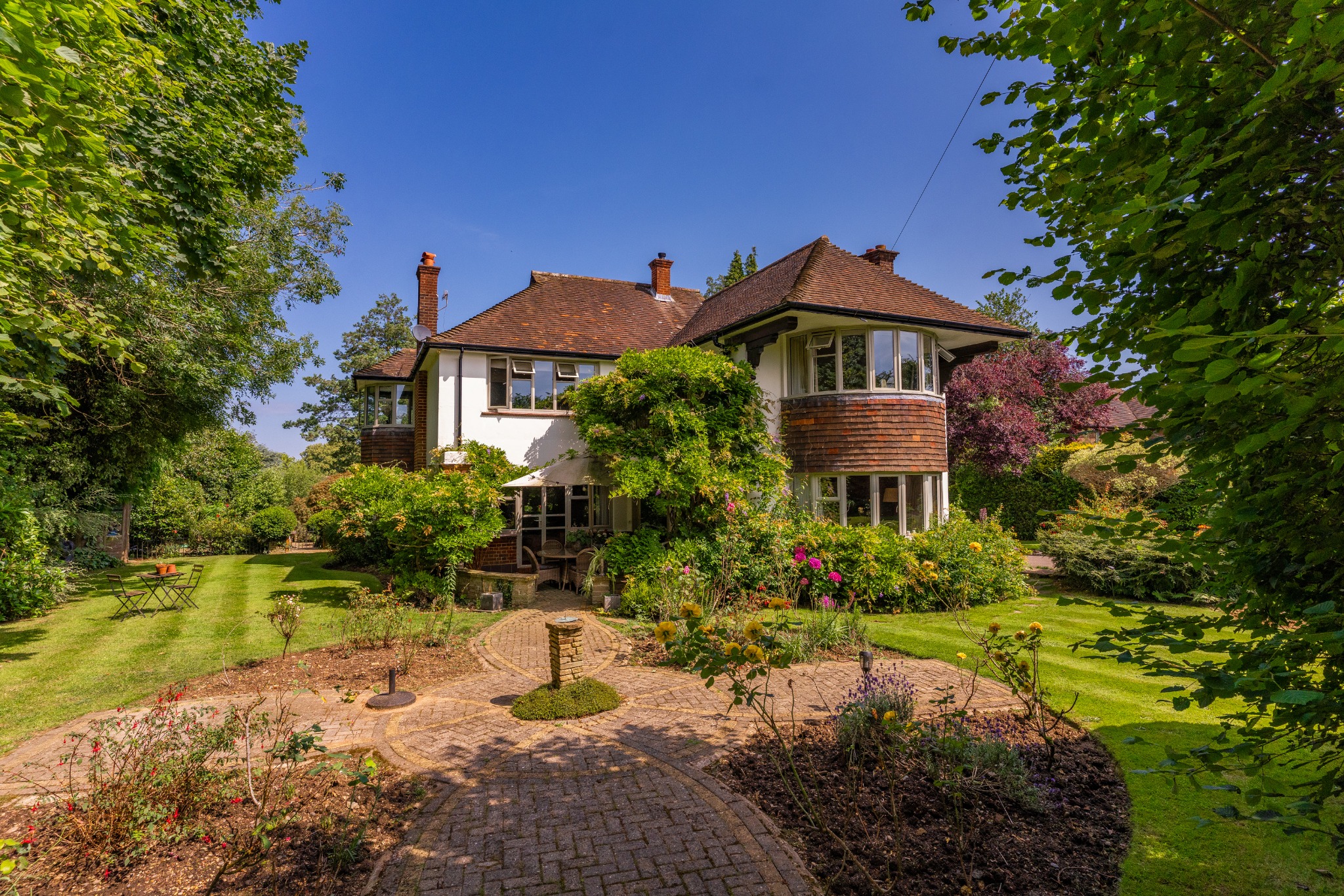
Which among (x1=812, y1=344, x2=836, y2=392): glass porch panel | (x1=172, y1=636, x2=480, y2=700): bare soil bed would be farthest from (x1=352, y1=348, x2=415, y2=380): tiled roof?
(x1=812, y1=344, x2=836, y2=392): glass porch panel

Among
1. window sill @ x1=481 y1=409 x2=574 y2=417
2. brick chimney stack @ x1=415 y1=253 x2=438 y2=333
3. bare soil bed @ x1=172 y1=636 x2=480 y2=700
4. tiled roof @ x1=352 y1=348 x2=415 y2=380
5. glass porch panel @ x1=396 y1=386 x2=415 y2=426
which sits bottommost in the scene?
bare soil bed @ x1=172 y1=636 x2=480 y2=700

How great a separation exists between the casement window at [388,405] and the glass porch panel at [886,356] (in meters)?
18.8

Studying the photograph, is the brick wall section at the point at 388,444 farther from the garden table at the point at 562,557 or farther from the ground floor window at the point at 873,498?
the ground floor window at the point at 873,498

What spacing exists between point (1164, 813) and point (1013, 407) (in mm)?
21900

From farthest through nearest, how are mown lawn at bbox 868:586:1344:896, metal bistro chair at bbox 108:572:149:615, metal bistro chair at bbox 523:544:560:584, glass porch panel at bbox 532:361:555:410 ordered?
glass porch panel at bbox 532:361:555:410, metal bistro chair at bbox 523:544:560:584, metal bistro chair at bbox 108:572:149:615, mown lawn at bbox 868:586:1344:896

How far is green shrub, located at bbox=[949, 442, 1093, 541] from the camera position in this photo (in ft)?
71.1

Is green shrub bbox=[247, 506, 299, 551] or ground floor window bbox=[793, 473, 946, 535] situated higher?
ground floor window bbox=[793, 473, 946, 535]

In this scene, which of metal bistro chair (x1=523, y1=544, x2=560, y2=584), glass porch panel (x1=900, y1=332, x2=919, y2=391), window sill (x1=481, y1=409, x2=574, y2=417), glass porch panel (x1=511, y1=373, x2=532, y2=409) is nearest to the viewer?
glass porch panel (x1=900, y1=332, x2=919, y2=391)

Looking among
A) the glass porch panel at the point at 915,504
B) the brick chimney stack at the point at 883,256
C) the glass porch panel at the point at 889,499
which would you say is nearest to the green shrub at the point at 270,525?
the glass porch panel at the point at 889,499

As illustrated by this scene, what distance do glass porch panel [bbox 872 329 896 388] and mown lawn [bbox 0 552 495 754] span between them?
1081 centimetres

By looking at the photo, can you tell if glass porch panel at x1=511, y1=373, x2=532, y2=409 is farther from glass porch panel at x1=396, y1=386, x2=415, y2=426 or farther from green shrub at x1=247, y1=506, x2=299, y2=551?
green shrub at x1=247, y1=506, x2=299, y2=551

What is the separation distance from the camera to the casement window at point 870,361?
14.1 metres

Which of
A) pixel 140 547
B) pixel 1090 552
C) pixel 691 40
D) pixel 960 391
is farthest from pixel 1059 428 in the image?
pixel 140 547

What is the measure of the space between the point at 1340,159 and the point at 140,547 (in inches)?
1357
